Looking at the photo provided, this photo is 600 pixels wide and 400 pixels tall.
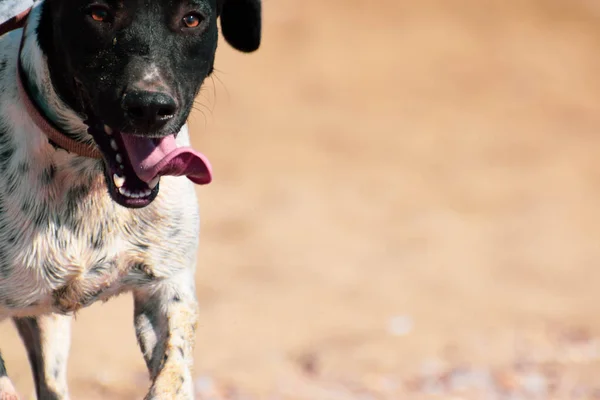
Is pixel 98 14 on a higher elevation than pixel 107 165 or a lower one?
higher

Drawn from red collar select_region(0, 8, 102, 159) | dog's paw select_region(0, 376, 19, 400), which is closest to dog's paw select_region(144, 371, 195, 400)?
dog's paw select_region(0, 376, 19, 400)

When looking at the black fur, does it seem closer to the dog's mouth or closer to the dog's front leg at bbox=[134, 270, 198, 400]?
the dog's mouth

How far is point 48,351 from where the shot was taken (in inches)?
169

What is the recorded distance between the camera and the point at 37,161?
11.8 feet

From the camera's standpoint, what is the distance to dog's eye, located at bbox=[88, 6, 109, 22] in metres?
3.35

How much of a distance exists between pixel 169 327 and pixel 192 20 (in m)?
0.96

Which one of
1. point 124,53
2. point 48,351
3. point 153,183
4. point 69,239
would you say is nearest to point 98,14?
point 124,53

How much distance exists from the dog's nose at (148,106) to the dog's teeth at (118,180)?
186mm

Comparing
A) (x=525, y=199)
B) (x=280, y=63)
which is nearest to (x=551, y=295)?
(x=525, y=199)

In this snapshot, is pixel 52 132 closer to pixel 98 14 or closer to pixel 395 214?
pixel 98 14

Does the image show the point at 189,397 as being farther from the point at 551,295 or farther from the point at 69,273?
the point at 551,295

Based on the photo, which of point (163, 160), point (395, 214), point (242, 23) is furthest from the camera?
point (395, 214)

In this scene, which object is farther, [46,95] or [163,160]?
[46,95]

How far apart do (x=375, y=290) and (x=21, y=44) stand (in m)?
4.25
